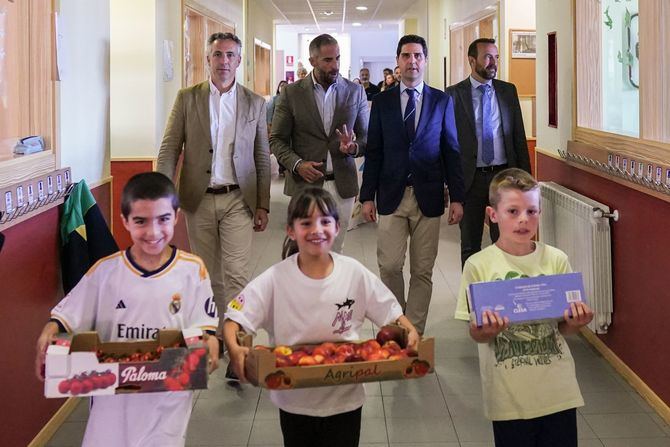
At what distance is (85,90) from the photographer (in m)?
3.81

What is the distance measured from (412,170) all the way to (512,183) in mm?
1667

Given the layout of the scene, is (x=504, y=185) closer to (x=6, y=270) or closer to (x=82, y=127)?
(x=6, y=270)

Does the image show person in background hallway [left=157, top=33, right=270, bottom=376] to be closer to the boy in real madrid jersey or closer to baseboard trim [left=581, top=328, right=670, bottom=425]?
the boy in real madrid jersey

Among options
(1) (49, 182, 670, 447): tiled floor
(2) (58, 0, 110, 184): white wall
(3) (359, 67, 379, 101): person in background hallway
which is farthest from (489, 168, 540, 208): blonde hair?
(3) (359, 67, 379, 101): person in background hallway

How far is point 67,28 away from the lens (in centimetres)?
352

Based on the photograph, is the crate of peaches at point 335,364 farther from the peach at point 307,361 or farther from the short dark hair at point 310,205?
the short dark hair at point 310,205

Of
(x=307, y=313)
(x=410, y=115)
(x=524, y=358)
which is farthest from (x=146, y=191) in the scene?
(x=410, y=115)

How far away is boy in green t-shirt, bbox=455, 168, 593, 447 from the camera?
215 centimetres

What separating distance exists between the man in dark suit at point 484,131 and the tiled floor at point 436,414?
2.89 ft

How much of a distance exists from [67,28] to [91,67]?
1.26 feet

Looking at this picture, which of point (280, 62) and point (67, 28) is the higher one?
point (280, 62)

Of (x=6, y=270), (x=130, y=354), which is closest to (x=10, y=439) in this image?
(x=6, y=270)

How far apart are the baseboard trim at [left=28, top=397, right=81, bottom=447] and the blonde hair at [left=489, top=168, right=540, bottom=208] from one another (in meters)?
2.00

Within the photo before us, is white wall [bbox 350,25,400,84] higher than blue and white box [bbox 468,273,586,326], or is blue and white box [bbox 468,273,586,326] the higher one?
white wall [bbox 350,25,400,84]
